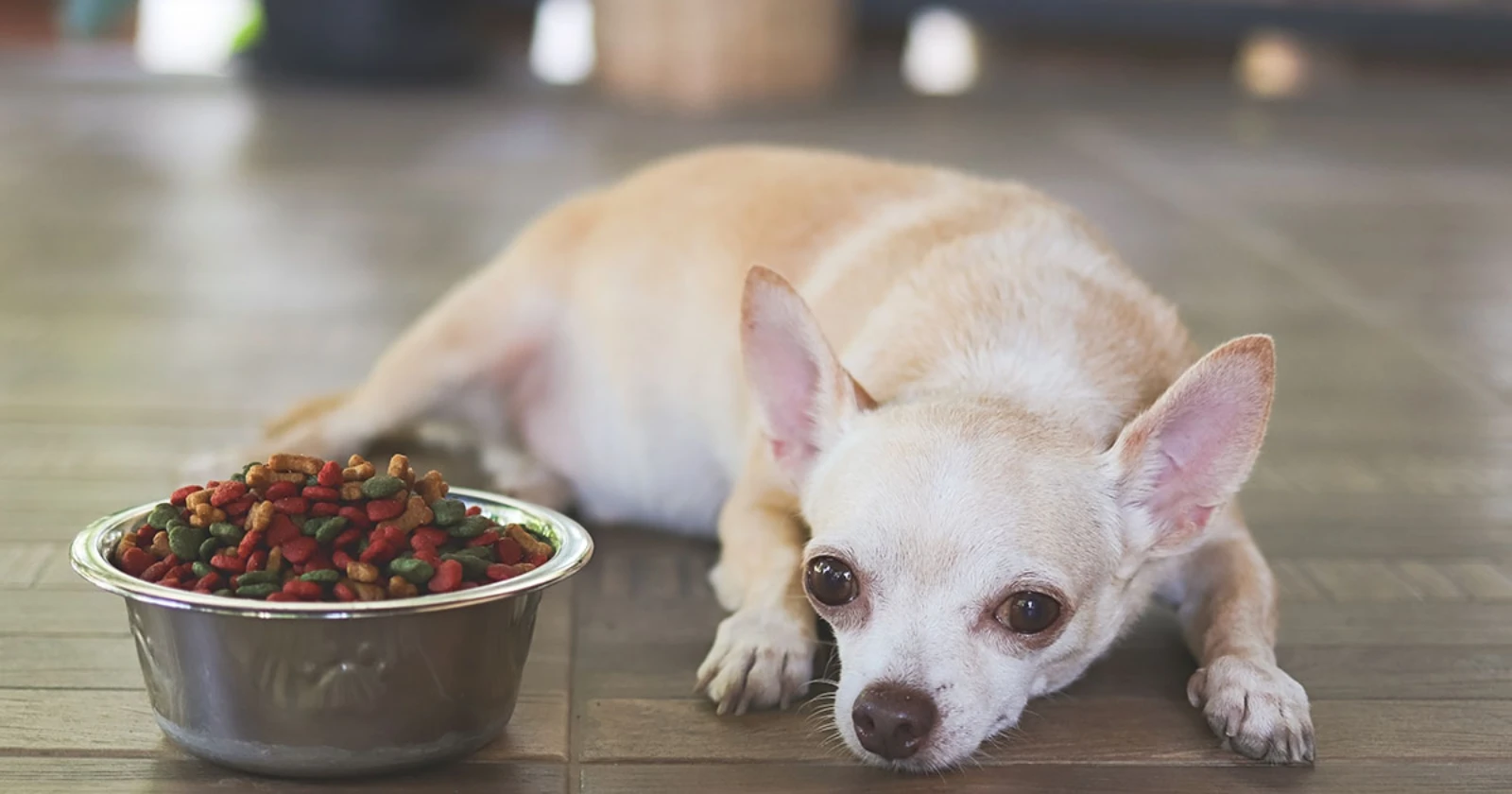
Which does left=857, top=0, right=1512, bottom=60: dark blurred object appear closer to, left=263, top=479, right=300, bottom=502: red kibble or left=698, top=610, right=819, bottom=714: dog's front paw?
left=698, top=610, right=819, bottom=714: dog's front paw

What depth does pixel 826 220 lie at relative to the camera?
257cm

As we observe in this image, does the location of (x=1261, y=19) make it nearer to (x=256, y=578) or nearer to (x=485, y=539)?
(x=485, y=539)

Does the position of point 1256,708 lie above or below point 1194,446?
below

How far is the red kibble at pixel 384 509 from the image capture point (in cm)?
169

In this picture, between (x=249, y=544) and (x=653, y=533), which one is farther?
(x=653, y=533)

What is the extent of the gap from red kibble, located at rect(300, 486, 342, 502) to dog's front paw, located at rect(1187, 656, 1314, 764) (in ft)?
3.35

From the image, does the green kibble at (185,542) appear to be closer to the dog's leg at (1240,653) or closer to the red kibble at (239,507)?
the red kibble at (239,507)

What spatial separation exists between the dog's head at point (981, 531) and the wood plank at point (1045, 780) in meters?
0.04

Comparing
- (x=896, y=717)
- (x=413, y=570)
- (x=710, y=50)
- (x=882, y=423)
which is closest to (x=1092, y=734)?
(x=896, y=717)

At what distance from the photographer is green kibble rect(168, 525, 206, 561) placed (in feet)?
5.46

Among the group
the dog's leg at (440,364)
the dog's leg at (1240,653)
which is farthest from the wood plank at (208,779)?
the dog's leg at (440,364)

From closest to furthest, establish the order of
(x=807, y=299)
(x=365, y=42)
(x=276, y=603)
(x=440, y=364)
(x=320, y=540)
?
(x=276, y=603), (x=320, y=540), (x=807, y=299), (x=440, y=364), (x=365, y=42)

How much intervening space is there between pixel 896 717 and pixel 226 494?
74cm

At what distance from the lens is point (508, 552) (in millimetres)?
1761
